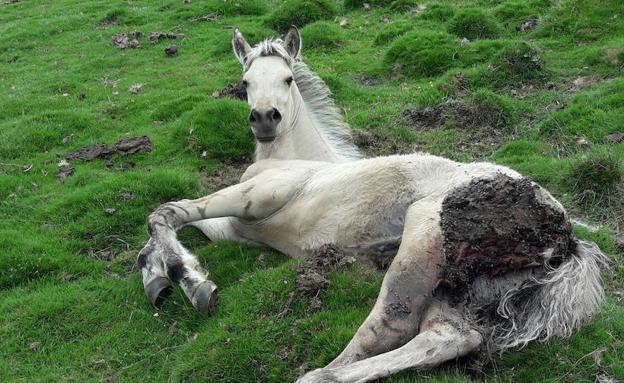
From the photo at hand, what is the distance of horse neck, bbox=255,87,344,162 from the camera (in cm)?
725

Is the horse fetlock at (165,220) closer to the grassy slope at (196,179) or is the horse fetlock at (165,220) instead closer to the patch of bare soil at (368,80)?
the grassy slope at (196,179)

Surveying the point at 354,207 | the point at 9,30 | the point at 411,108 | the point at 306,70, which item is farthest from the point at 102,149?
the point at 9,30

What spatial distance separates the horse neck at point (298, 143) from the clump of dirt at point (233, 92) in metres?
4.70

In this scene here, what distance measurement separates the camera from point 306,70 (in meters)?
7.99

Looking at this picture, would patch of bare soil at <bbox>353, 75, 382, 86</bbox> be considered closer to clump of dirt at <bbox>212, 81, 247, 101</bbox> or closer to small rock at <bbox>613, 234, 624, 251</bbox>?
clump of dirt at <bbox>212, 81, 247, 101</bbox>

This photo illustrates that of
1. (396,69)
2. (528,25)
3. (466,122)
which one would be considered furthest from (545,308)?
(528,25)

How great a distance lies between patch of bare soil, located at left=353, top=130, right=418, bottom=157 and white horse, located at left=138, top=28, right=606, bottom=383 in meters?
2.99

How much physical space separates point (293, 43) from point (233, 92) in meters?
4.55

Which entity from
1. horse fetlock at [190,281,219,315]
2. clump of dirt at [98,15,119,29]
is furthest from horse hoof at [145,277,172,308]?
clump of dirt at [98,15,119,29]

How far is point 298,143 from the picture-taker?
24.1 feet

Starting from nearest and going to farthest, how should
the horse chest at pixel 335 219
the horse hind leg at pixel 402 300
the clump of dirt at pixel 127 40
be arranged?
the horse hind leg at pixel 402 300 < the horse chest at pixel 335 219 < the clump of dirt at pixel 127 40

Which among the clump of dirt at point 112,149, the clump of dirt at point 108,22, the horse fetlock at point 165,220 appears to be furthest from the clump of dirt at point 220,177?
the clump of dirt at point 108,22

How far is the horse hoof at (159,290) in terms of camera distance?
239 inches

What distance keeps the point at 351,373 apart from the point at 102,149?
7822mm
